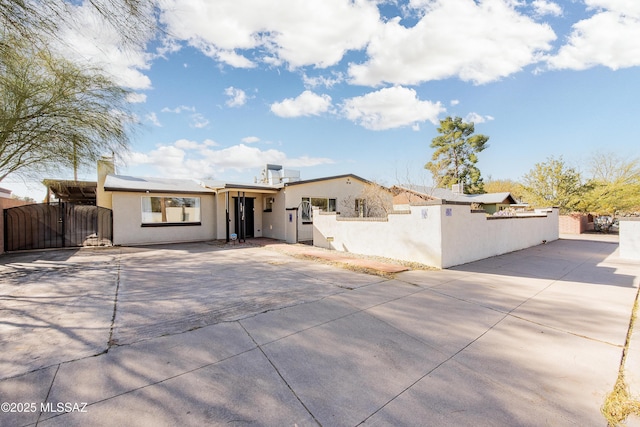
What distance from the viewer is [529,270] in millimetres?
6793

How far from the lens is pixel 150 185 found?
473 inches

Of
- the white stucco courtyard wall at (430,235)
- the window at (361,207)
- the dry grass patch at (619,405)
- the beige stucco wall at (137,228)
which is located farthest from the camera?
the window at (361,207)

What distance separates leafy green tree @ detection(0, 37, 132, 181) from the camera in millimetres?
5289

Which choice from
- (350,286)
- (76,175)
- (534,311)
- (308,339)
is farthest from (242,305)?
(76,175)

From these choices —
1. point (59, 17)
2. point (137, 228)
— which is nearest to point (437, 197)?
point (137, 228)

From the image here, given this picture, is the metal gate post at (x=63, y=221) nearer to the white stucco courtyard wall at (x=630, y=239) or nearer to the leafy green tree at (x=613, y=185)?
the white stucco courtyard wall at (x=630, y=239)

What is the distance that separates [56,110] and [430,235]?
31.2 feet

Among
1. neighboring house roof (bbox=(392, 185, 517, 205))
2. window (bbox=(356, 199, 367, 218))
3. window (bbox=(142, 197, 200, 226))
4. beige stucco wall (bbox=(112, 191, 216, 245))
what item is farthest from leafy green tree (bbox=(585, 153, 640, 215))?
window (bbox=(142, 197, 200, 226))

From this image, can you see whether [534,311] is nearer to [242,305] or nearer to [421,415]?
[421,415]

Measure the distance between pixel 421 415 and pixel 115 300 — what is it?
4.91 metres

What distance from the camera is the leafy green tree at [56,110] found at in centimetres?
529

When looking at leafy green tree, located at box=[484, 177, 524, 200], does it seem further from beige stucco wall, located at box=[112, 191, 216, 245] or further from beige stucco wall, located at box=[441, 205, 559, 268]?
beige stucco wall, located at box=[112, 191, 216, 245]

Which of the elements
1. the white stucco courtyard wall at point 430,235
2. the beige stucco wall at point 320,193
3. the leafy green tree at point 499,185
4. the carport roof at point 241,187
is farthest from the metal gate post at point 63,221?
the leafy green tree at point 499,185

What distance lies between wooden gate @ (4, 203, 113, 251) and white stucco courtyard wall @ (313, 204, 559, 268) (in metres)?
9.44
